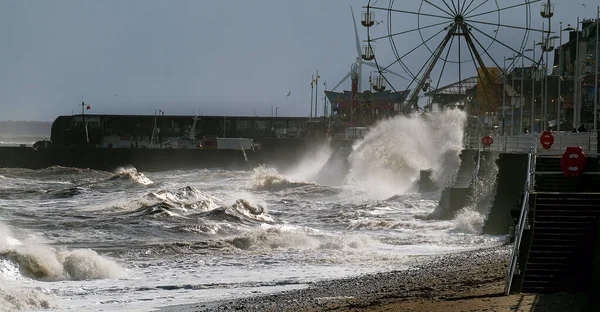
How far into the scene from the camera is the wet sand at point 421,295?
13.6 meters

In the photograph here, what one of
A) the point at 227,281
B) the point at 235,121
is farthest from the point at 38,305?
the point at 235,121

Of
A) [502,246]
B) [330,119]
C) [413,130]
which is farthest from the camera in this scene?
[330,119]

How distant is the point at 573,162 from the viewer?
19.8 meters

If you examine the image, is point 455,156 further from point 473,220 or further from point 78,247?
point 78,247

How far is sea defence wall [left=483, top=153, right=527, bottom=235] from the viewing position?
88.0 ft

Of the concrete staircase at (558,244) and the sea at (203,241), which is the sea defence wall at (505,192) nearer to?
the sea at (203,241)

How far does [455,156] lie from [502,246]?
27738 millimetres

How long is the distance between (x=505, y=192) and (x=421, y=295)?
1261cm

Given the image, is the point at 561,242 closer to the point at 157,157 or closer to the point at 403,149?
the point at 403,149

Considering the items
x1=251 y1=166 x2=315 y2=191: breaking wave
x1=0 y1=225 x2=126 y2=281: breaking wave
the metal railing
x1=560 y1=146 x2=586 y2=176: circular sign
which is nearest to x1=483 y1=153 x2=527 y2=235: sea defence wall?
the metal railing

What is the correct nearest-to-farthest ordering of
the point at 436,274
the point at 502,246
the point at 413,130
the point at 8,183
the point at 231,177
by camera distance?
the point at 436,274 < the point at 502,246 < the point at 8,183 < the point at 413,130 < the point at 231,177

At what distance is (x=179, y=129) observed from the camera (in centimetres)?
12900

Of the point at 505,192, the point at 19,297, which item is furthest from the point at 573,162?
the point at 19,297

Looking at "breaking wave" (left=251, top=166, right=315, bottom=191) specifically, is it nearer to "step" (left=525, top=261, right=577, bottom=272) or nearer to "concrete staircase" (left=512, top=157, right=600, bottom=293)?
"concrete staircase" (left=512, top=157, right=600, bottom=293)
